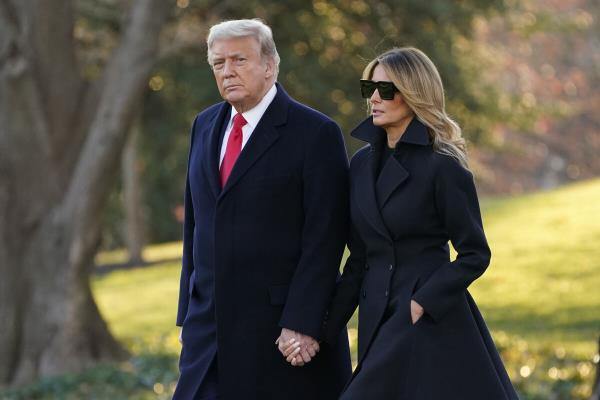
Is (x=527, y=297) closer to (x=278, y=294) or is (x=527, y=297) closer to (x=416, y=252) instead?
(x=278, y=294)

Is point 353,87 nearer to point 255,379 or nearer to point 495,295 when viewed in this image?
point 495,295

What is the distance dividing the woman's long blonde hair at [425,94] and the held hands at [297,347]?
93cm

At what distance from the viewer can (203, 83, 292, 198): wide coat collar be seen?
5051mm

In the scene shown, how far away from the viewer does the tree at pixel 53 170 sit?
11406 millimetres

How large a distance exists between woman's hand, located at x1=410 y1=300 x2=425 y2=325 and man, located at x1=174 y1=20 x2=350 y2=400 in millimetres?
441

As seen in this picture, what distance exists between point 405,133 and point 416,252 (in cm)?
47

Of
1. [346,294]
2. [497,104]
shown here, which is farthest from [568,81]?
[346,294]

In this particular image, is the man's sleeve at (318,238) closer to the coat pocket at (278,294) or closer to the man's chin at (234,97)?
the coat pocket at (278,294)

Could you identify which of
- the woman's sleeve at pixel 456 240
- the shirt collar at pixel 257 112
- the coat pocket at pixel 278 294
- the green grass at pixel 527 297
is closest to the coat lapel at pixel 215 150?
the shirt collar at pixel 257 112

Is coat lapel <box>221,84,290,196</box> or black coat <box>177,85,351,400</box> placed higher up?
coat lapel <box>221,84,290,196</box>

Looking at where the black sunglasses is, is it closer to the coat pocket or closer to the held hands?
the coat pocket

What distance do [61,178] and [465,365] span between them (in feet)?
25.2

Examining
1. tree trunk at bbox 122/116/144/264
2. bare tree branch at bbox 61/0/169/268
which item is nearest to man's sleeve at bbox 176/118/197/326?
bare tree branch at bbox 61/0/169/268

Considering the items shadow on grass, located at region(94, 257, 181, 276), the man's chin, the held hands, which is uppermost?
the man's chin
